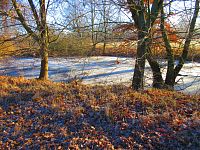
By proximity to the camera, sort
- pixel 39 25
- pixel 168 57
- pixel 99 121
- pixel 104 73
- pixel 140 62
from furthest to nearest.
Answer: pixel 104 73
pixel 39 25
pixel 168 57
pixel 140 62
pixel 99 121

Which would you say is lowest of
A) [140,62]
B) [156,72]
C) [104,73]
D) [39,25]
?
[104,73]

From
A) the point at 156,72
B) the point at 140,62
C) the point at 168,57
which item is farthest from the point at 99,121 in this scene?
the point at 168,57

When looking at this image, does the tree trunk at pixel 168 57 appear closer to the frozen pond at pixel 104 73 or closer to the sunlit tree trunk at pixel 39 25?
the frozen pond at pixel 104 73

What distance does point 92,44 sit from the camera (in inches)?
286

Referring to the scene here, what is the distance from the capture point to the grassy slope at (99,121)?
425 centimetres

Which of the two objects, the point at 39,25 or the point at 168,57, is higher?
the point at 39,25

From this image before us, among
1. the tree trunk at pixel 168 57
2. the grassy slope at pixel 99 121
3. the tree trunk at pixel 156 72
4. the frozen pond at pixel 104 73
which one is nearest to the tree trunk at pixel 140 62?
the frozen pond at pixel 104 73

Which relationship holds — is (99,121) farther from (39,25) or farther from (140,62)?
(39,25)

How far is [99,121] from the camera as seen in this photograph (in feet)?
16.2

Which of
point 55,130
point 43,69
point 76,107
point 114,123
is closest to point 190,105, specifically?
point 114,123

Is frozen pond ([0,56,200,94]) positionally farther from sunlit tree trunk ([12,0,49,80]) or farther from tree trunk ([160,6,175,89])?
sunlit tree trunk ([12,0,49,80])

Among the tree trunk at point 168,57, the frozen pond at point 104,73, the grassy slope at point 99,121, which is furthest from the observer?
the frozen pond at point 104,73

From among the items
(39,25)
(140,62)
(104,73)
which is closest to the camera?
(140,62)

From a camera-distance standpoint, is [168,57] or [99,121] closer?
[99,121]
